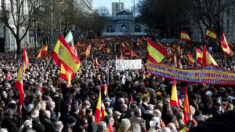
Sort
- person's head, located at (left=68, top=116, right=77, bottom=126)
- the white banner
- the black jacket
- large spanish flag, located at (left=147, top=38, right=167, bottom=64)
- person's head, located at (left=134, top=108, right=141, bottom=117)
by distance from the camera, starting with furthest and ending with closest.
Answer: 1. the white banner
2. large spanish flag, located at (left=147, top=38, right=167, bottom=64)
3. person's head, located at (left=68, top=116, right=77, bottom=126)
4. person's head, located at (left=134, top=108, right=141, bottom=117)
5. the black jacket

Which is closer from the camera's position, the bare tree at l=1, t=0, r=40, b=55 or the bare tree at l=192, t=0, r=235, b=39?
the bare tree at l=1, t=0, r=40, b=55

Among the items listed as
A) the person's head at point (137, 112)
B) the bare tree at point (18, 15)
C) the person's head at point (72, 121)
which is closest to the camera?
the person's head at point (137, 112)

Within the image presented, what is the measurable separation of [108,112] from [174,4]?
43.3 m

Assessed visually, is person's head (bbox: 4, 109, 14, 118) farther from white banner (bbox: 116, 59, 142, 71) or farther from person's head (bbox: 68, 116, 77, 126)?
white banner (bbox: 116, 59, 142, 71)

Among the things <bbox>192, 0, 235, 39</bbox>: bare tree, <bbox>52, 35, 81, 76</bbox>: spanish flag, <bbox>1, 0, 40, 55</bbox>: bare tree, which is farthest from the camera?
<bbox>192, 0, 235, 39</bbox>: bare tree

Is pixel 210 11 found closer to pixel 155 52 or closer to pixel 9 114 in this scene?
pixel 155 52

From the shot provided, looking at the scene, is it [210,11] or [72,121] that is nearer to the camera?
[72,121]

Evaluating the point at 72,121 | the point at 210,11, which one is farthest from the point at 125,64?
the point at 210,11

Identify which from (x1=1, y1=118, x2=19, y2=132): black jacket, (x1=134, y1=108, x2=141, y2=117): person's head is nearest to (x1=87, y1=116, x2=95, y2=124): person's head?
(x1=134, y1=108, x2=141, y2=117): person's head

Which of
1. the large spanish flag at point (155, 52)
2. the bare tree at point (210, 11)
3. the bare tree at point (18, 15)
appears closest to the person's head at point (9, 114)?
the large spanish flag at point (155, 52)

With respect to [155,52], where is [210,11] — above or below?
above

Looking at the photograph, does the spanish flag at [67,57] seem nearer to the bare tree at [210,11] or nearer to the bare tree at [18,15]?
the bare tree at [18,15]

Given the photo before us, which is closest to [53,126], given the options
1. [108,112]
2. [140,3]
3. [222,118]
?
[108,112]

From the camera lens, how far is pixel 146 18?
78625mm
